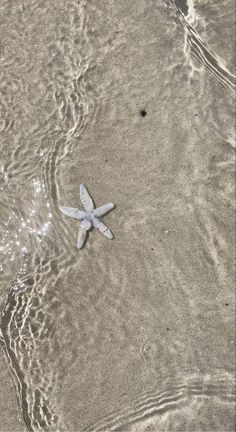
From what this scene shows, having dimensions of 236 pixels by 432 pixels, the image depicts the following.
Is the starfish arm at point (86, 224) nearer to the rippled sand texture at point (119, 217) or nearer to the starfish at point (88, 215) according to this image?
the starfish at point (88, 215)

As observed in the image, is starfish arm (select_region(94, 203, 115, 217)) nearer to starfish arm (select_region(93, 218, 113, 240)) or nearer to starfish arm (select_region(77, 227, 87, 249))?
starfish arm (select_region(93, 218, 113, 240))

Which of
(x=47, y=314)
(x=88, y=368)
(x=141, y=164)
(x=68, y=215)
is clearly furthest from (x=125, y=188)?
(x=88, y=368)

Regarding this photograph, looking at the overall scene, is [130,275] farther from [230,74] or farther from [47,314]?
[230,74]

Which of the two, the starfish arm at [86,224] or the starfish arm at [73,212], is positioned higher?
the starfish arm at [73,212]

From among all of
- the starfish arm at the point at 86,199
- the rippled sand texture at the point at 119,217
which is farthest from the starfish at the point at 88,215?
the rippled sand texture at the point at 119,217

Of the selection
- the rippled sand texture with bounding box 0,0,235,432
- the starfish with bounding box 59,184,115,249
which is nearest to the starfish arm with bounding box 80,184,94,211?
the starfish with bounding box 59,184,115,249

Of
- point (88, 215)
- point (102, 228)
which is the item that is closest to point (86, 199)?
point (88, 215)
